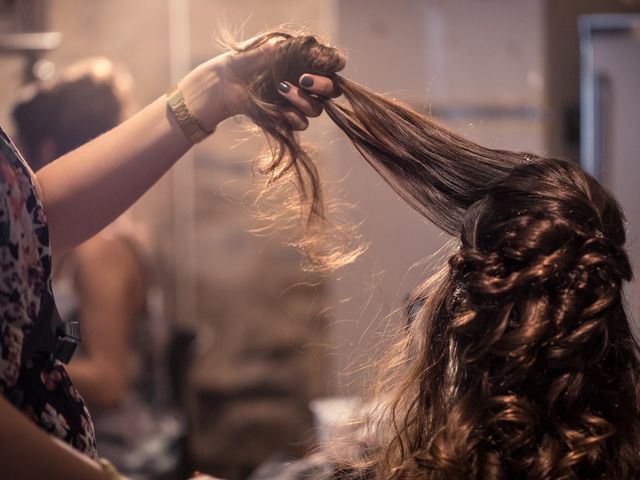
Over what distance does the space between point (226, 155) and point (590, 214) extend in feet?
8.55

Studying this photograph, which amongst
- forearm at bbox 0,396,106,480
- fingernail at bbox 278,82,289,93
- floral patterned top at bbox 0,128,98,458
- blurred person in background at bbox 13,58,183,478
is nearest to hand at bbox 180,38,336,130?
fingernail at bbox 278,82,289,93

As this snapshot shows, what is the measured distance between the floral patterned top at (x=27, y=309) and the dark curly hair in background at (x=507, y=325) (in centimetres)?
34

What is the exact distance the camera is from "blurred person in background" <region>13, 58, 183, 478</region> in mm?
2203

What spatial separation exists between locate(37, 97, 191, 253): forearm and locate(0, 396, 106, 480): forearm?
453 millimetres

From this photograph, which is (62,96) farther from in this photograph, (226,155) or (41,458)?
(41,458)

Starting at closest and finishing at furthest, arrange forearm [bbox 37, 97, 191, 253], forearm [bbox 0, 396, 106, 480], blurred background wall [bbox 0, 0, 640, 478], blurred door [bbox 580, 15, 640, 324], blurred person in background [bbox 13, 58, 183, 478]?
forearm [bbox 0, 396, 106, 480], forearm [bbox 37, 97, 191, 253], blurred person in background [bbox 13, 58, 183, 478], blurred door [bbox 580, 15, 640, 324], blurred background wall [bbox 0, 0, 640, 478]

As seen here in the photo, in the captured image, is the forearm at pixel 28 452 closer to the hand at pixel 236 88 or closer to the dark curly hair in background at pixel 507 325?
the dark curly hair in background at pixel 507 325

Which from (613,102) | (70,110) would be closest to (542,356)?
(70,110)

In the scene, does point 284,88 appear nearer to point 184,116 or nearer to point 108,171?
point 184,116

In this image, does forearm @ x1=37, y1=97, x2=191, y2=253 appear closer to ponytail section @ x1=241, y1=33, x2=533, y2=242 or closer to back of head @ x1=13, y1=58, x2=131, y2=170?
ponytail section @ x1=241, y1=33, x2=533, y2=242

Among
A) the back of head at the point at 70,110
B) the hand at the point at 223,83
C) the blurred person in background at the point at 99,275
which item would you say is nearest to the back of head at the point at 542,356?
the hand at the point at 223,83

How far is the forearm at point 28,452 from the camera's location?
710 millimetres

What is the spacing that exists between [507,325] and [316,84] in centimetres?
38

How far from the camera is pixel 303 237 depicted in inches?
47.3
